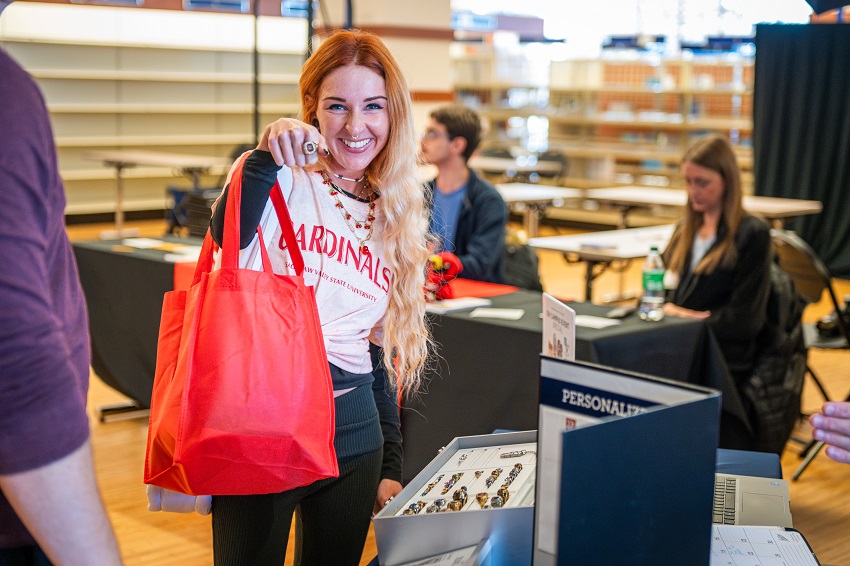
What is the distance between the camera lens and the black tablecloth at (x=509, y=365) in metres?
2.98

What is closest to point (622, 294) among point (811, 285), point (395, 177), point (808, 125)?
point (808, 125)

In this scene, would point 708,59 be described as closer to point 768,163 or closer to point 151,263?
point 768,163

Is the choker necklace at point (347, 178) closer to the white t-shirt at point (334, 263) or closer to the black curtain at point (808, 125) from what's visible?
the white t-shirt at point (334, 263)

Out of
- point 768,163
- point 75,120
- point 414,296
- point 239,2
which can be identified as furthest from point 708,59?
point 414,296

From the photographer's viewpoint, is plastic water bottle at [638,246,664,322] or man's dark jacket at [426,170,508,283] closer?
plastic water bottle at [638,246,664,322]

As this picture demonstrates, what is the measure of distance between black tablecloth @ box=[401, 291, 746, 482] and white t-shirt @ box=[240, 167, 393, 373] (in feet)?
4.24

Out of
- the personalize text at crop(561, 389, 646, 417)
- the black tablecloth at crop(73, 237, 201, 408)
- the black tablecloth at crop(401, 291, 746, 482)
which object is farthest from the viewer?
the black tablecloth at crop(73, 237, 201, 408)

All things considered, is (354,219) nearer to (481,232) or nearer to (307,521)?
(307,521)

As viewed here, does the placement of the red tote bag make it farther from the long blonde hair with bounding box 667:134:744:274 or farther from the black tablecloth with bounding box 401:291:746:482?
the long blonde hair with bounding box 667:134:744:274

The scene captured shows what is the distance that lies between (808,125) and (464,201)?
19.2 ft

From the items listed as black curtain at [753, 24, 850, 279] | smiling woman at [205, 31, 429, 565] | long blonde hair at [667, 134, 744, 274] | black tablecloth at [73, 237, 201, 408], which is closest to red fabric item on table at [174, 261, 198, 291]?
black tablecloth at [73, 237, 201, 408]

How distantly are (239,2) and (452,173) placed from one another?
27.4ft

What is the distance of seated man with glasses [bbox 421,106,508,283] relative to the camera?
13.4ft

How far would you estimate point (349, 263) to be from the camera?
162cm
